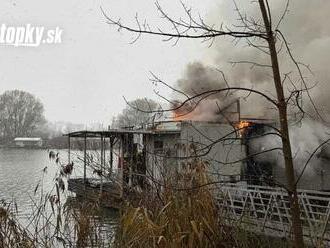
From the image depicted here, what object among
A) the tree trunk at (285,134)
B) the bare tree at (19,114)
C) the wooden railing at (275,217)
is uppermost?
the bare tree at (19,114)

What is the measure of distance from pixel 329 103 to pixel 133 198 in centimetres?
1454

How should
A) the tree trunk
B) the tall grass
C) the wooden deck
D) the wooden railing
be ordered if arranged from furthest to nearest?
the wooden deck, the wooden railing, the tall grass, the tree trunk

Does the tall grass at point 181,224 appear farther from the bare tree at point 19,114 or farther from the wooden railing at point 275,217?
the bare tree at point 19,114

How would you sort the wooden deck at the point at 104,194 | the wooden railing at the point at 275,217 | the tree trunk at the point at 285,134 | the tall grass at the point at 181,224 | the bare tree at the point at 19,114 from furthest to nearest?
the bare tree at the point at 19,114, the wooden deck at the point at 104,194, the wooden railing at the point at 275,217, the tall grass at the point at 181,224, the tree trunk at the point at 285,134

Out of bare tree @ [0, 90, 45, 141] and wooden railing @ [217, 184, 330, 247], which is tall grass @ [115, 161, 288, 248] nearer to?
wooden railing @ [217, 184, 330, 247]

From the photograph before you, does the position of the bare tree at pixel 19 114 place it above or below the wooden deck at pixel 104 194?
above

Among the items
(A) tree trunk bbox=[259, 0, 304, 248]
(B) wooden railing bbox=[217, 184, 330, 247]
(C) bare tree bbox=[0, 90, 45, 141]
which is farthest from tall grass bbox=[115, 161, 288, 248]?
(C) bare tree bbox=[0, 90, 45, 141]

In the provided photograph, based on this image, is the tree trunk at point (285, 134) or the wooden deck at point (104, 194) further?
the wooden deck at point (104, 194)

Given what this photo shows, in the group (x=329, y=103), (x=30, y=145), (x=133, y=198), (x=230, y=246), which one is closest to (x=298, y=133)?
(x=329, y=103)

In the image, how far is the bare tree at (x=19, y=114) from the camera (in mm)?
102650

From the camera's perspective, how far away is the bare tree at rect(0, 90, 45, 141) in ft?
337

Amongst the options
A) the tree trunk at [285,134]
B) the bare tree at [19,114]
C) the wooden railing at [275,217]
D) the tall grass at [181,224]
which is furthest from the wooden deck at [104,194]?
the bare tree at [19,114]

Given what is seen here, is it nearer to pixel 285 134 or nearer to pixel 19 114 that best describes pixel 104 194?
pixel 285 134

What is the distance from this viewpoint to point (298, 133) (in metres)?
16.0
